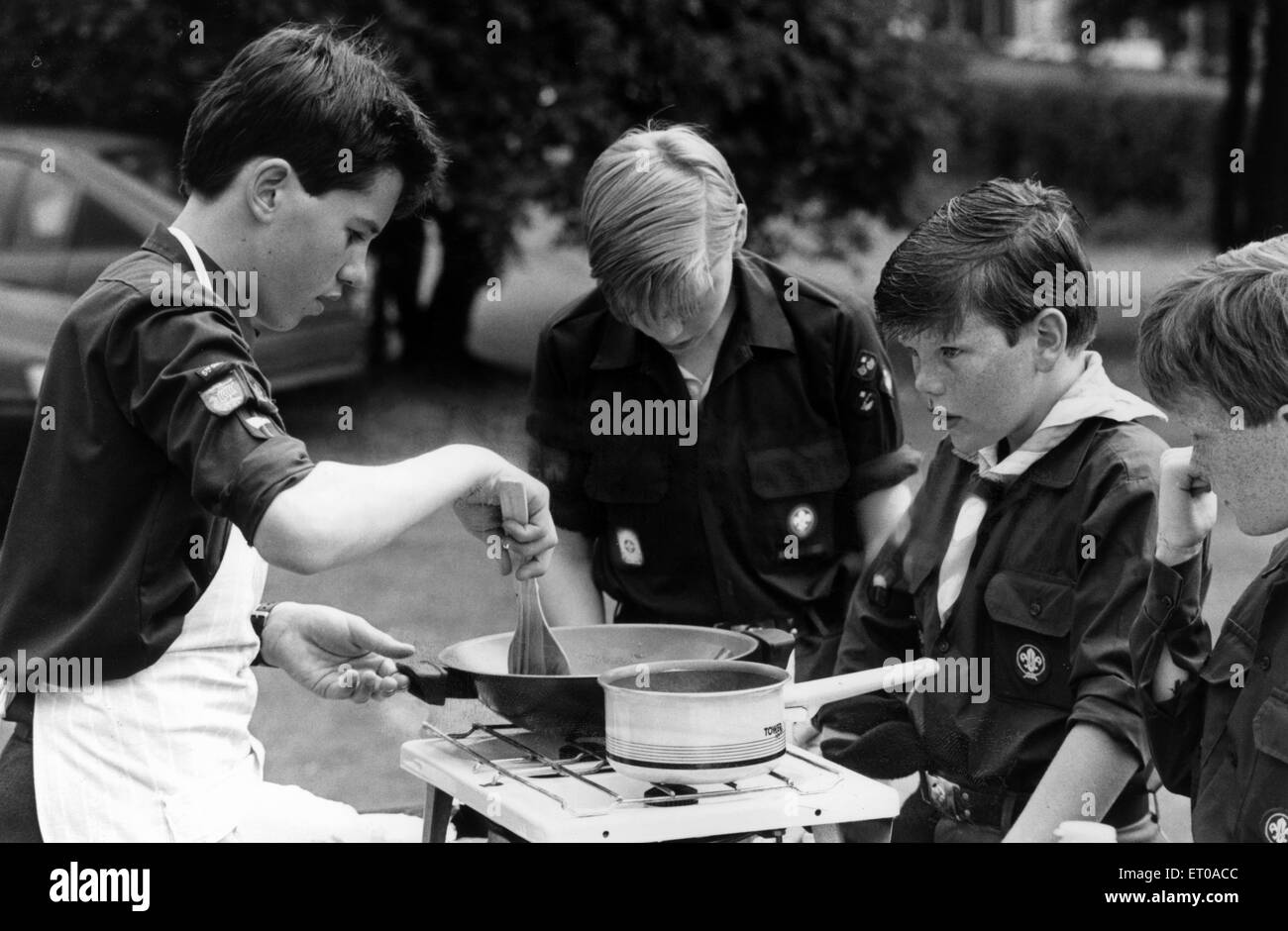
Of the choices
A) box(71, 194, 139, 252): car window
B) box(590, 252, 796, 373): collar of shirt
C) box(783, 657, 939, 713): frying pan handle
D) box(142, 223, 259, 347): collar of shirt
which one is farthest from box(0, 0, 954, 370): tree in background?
box(783, 657, 939, 713): frying pan handle

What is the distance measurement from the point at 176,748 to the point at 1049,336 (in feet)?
4.79

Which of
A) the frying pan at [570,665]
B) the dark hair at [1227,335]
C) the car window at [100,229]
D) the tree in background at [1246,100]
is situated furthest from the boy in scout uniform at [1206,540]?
the tree in background at [1246,100]

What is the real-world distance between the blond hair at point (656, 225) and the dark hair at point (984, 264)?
411mm

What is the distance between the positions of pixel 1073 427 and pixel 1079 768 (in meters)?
0.54

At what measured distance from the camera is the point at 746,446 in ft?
10.4

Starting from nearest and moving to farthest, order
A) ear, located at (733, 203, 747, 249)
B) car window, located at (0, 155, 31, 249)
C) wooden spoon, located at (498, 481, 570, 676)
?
wooden spoon, located at (498, 481, 570, 676) → ear, located at (733, 203, 747, 249) → car window, located at (0, 155, 31, 249)

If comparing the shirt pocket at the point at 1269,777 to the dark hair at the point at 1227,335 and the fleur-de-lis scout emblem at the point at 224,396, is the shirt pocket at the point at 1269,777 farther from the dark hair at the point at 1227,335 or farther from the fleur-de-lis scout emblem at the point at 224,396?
the fleur-de-lis scout emblem at the point at 224,396

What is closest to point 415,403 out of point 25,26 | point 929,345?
point 25,26

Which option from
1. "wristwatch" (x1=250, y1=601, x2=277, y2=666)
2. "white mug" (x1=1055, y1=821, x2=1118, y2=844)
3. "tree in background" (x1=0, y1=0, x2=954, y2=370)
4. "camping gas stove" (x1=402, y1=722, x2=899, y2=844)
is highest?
"tree in background" (x1=0, y1=0, x2=954, y2=370)

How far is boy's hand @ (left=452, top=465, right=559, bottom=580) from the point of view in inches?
85.3

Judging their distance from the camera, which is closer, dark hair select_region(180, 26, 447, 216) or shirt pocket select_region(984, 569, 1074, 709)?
dark hair select_region(180, 26, 447, 216)

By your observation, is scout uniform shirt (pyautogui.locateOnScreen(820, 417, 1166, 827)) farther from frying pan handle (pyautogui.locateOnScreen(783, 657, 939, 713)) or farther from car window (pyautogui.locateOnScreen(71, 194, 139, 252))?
car window (pyautogui.locateOnScreen(71, 194, 139, 252))

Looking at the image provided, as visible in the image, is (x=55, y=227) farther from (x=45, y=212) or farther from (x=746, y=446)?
(x=746, y=446)

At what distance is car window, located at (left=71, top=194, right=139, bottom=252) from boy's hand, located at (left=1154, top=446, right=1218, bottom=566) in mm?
5650
